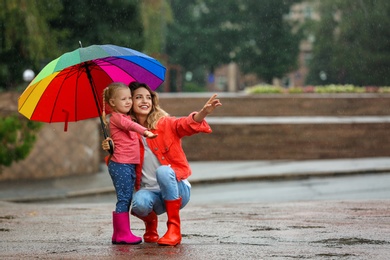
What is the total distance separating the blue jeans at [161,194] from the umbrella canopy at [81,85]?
82cm

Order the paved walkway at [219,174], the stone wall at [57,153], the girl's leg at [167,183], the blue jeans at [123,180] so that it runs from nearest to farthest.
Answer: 1. the girl's leg at [167,183]
2. the blue jeans at [123,180]
3. the paved walkway at [219,174]
4. the stone wall at [57,153]

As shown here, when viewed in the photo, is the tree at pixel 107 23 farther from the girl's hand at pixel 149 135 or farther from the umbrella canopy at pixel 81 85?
the girl's hand at pixel 149 135

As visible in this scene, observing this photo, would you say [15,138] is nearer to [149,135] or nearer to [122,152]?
[122,152]

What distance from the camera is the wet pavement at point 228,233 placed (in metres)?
6.50

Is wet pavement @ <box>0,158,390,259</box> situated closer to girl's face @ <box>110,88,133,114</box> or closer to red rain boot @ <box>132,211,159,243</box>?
red rain boot @ <box>132,211,159,243</box>

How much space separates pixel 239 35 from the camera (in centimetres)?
6594

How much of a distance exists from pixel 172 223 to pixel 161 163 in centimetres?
44

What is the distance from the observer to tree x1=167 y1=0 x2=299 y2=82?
65500mm

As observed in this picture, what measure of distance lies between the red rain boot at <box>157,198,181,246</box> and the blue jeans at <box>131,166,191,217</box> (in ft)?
0.15

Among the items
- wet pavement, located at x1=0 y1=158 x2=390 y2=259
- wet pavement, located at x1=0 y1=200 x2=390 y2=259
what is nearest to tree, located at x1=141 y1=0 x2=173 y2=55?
wet pavement, located at x1=0 y1=158 x2=390 y2=259

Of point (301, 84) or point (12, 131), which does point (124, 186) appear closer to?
point (12, 131)

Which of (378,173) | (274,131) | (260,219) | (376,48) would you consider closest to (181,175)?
(260,219)

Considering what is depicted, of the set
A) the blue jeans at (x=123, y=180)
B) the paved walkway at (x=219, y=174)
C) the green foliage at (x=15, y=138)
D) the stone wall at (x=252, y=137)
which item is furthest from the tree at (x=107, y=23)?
the blue jeans at (x=123, y=180)

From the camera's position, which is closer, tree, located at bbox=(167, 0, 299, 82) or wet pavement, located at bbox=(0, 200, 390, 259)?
wet pavement, located at bbox=(0, 200, 390, 259)
